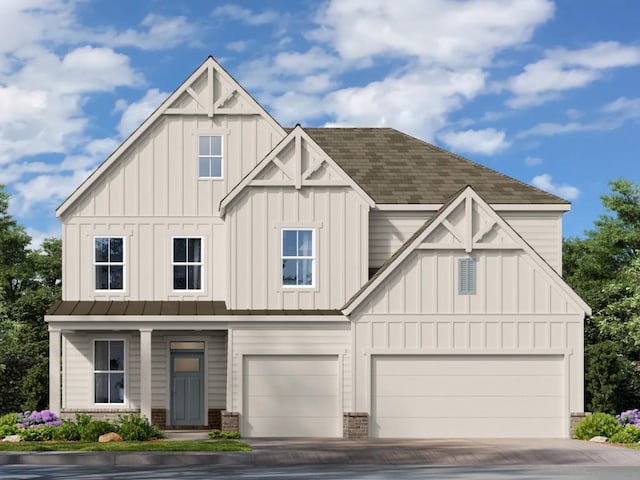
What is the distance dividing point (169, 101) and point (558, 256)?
42.7 ft

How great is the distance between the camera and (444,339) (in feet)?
98.6

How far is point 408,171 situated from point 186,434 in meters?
11.2

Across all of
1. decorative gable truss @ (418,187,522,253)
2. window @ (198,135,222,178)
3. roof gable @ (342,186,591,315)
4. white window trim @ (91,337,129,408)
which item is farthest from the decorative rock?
decorative gable truss @ (418,187,522,253)

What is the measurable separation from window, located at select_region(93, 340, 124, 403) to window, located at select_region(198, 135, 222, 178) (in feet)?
19.1

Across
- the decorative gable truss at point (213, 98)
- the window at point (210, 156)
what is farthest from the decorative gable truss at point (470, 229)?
the window at point (210, 156)

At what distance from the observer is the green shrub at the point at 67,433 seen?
28062mm

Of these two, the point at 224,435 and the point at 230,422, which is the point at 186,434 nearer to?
the point at 230,422

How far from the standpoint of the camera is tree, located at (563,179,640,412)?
3519 centimetres

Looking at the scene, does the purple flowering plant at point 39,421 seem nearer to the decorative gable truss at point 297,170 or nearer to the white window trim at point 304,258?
the white window trim at point 304,258

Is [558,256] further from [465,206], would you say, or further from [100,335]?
[100,335]

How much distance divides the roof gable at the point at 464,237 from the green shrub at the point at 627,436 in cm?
352

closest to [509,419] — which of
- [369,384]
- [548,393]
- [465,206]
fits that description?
[548,393]

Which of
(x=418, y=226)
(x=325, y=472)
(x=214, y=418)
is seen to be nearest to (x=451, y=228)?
(x=418, y=226)

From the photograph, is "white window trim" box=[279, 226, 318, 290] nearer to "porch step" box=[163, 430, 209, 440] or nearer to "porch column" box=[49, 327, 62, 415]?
"porch step" box=[163, 430, 209, 440]
